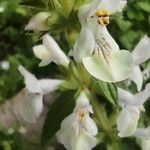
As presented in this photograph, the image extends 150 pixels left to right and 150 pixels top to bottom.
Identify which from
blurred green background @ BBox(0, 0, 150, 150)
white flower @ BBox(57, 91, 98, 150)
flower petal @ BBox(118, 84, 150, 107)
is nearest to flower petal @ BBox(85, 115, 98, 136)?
white flower @ BBox(57, 91, 98, 150)

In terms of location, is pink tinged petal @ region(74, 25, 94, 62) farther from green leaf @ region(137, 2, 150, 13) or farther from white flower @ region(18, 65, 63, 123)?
green leaf @ region(137, 2, 150, 13)

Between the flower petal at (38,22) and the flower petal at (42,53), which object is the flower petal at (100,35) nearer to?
the flower petal at (38,22)

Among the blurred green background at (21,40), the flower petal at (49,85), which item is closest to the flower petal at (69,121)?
the flower petal at (49,85)

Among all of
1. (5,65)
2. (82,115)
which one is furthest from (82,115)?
(5,65)

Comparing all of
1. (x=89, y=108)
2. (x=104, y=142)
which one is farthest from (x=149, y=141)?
(x=89, y=108)

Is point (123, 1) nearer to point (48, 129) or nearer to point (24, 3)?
point (24, 3)
